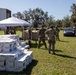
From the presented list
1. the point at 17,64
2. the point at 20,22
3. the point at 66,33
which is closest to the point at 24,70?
the point at 17,64

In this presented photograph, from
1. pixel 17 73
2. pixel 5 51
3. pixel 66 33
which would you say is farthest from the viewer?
pixel 66 33

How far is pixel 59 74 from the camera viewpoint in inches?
357

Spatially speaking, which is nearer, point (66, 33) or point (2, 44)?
point (2, 44)

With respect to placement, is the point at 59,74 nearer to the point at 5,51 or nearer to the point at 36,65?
the point at 36,65

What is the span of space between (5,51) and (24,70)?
1.24 metres

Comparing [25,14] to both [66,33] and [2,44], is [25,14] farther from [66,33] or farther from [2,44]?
[2,44]

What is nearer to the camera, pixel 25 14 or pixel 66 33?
pixel 66 33

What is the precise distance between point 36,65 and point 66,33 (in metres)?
26.6

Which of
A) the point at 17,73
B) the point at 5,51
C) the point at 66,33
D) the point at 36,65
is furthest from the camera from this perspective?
the point at 66,33

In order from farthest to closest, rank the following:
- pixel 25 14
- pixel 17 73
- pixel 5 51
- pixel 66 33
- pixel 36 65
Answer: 1. pixel 25 14
2. pixel 66 33
3. pixel 36 65
4. pixel 5 51
5. pixel 17 73

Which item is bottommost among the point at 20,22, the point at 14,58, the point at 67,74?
the point at 67,74

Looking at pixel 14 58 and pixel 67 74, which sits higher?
pixel 14 58

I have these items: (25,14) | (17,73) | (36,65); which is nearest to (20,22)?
(36,65)

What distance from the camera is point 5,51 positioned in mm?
10039
